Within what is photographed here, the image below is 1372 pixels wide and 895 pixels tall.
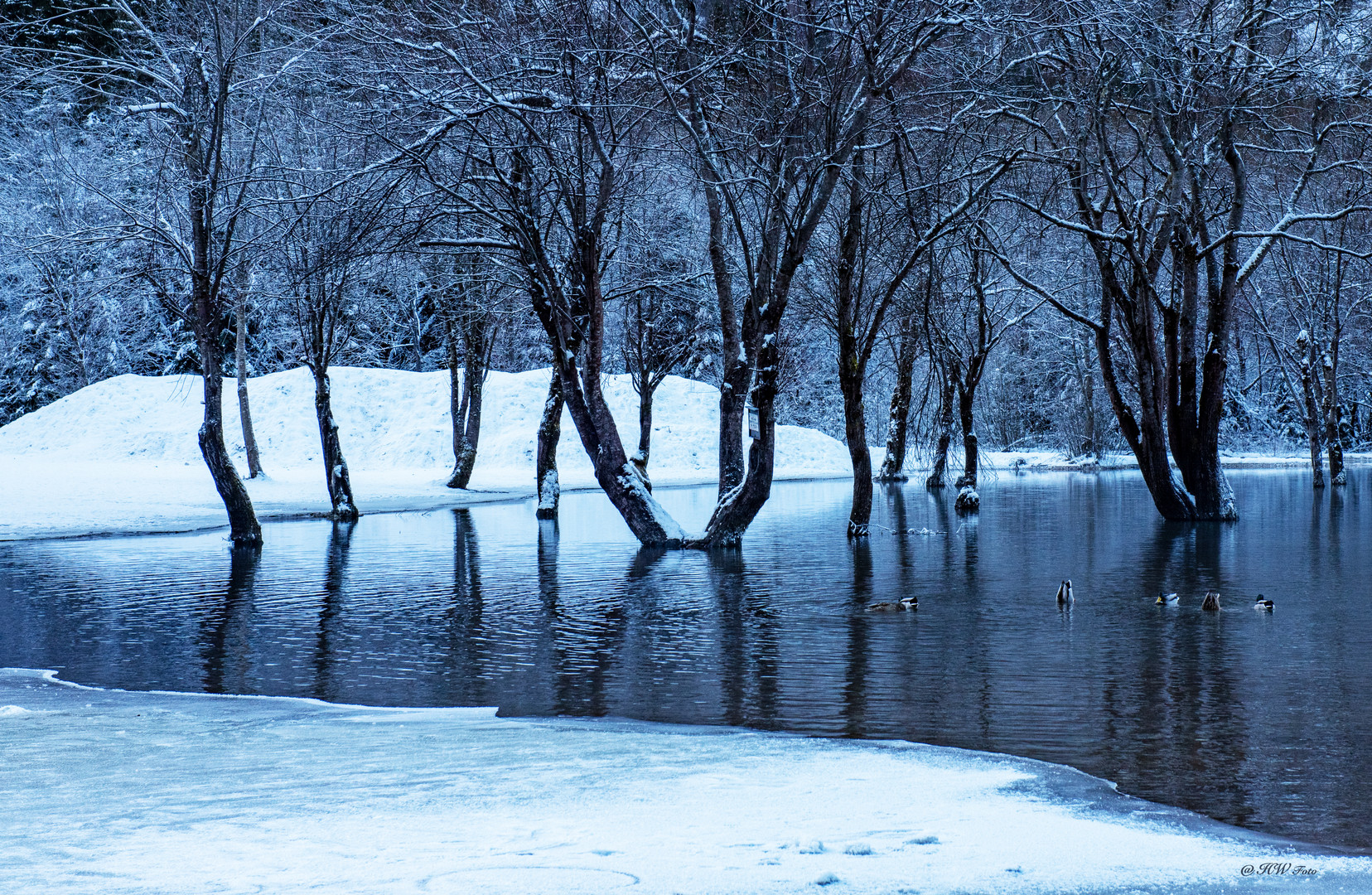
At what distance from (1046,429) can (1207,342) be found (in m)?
37.9

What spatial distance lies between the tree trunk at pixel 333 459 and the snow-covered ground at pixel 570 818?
56.3ft

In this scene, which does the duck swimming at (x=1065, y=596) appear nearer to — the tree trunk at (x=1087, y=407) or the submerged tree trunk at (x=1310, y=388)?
the submerged tree trunk at (x=1310, y=388)

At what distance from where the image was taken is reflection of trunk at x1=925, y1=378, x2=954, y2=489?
87.4 feet

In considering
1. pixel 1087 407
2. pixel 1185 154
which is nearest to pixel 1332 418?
pixel 1087 407

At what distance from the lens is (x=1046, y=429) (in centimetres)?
5994

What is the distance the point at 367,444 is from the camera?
140 ft

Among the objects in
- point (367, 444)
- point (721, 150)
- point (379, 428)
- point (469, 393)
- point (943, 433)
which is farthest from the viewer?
point (379, 428)

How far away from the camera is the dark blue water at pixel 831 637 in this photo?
23.4 feet

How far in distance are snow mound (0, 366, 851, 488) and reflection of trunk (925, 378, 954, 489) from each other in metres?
8.29

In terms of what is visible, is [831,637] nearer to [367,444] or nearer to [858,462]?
[858,462]

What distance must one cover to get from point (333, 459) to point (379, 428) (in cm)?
1897

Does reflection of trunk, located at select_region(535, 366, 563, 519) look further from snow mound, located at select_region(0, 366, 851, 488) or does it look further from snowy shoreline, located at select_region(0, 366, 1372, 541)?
snow mound, located at select_region(0, 366, 851, 488)

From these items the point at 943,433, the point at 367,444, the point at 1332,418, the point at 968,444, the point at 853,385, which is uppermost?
the point at 853,385

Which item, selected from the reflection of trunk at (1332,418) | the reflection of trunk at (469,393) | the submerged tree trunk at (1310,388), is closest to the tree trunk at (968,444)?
the submerged tree trunk at (1310,388)
